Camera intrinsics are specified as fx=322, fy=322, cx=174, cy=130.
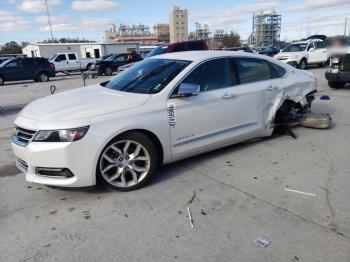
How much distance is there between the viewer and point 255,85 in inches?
199

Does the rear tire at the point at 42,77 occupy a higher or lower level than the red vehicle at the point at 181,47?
lower

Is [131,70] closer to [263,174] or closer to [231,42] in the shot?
[263,174]

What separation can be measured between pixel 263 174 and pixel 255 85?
Result: 1.51m

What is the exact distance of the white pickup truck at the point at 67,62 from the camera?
28672 millimetres

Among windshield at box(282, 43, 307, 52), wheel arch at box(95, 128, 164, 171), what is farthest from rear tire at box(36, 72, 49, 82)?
wheel arch at box(95, 128, 164, 171)

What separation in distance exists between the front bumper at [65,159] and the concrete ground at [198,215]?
30 cm

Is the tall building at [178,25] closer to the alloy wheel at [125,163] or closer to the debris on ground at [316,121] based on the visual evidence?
the debris on ground at [316,121]

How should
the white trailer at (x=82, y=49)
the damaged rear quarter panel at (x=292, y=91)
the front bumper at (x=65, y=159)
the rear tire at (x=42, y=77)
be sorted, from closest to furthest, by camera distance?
the front bumper at (x=65, y=159) < the damaged rear quarter panel at (x=292, y=91) < the rear tire at (x=42, y=77) < the white trailer at (x=82, y=49)

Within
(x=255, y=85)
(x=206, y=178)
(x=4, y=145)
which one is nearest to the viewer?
(x=206, y=178)

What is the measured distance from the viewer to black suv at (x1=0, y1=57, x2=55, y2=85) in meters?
21.1

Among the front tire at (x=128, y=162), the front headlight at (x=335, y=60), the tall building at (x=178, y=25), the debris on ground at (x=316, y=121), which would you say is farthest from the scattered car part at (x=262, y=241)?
the tall building at (x=178, y=25)

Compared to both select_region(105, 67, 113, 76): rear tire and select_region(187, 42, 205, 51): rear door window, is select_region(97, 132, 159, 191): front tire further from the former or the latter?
select_region(105, 67, 113, 76): rear tire

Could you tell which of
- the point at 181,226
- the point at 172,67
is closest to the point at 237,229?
the point at 181,226

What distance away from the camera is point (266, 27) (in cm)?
10788
